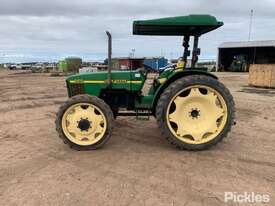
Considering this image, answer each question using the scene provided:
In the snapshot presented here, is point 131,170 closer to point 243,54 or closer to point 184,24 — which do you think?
point 184,24

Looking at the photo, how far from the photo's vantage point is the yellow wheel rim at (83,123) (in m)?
5.88

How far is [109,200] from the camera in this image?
161 inches

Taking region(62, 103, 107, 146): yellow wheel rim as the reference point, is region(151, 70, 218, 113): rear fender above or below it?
above

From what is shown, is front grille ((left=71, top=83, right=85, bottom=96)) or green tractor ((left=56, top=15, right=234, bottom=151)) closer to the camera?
green tractor ((left=56, top=15, right=234, bottom=151))

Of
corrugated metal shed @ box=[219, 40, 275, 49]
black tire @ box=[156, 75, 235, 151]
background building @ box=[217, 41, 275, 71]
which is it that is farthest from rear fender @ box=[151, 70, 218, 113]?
corrugated metal shed @ box=[219, 40, 275, 49]

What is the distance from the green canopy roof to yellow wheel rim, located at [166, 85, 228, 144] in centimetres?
100

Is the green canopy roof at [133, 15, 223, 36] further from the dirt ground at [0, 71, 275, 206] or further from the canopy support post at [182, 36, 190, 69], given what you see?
the dirt ground at [0, 71, 275, 206]

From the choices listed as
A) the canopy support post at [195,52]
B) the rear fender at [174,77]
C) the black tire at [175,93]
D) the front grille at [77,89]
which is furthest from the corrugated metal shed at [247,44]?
the front grille at [77,89]

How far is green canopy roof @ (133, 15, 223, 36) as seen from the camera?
229 inches

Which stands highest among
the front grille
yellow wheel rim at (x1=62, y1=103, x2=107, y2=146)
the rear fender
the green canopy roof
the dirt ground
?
the green canopy roof

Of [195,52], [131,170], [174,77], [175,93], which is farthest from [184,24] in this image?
[131,170]

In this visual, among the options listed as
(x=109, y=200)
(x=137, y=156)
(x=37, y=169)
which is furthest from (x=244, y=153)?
(x=37, y=169)

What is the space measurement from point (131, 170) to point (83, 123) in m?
1.29

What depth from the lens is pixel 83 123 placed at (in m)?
5.87
